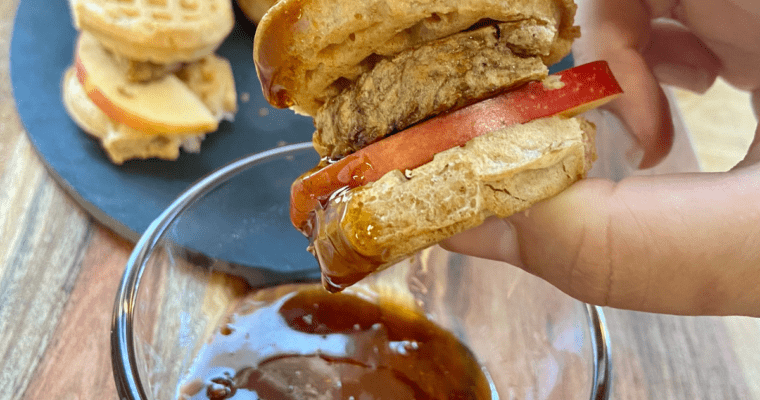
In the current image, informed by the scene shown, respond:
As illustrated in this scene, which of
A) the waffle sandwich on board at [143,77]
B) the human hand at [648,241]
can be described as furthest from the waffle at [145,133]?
the human hand at [648,241]

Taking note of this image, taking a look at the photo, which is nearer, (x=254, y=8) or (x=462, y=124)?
(x=462, y=124)

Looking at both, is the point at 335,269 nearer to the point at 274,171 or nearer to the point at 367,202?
the point at 367,202

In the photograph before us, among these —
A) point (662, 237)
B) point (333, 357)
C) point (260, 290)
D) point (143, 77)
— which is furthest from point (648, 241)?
point (143, 77)

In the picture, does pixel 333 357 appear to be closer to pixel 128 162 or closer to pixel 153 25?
pixel 128 162

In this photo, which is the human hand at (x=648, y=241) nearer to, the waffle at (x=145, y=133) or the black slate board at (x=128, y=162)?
the black slate board at (x=128, y=162)

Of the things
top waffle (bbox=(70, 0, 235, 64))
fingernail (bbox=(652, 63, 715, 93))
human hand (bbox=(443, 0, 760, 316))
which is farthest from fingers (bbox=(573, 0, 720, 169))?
top waffle (bbox=(70, 0, 235, 64))

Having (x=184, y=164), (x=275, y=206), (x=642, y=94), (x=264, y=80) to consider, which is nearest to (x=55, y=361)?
(x=275, y=206)
